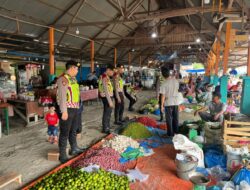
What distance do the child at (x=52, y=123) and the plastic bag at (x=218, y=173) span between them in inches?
123

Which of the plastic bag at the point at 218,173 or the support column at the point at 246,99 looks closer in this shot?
the plastic bag at the point at 218,173

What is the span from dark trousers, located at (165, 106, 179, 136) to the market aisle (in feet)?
2.23

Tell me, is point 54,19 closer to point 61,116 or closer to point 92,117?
point 92,117

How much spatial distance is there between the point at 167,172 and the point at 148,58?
72.2 feet

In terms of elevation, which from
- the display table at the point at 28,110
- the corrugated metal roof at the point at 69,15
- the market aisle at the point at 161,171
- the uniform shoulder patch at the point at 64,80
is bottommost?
the market aisle at the point at 161,171

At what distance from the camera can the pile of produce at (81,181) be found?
2.38 m

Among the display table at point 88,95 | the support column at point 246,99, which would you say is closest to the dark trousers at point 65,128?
the support column at point 246,99

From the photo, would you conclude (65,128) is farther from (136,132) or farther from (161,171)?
(136,132)

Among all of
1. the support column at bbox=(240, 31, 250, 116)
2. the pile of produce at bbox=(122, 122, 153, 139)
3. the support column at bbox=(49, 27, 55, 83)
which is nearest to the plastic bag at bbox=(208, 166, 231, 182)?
the pile of produce at bbox=(122, 122, 153, 139)

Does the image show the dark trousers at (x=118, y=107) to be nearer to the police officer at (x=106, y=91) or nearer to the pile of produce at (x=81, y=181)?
the police officer at (x=106, y=91)

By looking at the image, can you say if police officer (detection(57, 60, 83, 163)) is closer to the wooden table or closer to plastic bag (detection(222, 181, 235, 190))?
the wooden table

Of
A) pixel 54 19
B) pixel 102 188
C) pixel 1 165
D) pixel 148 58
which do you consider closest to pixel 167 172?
pixel 102 188

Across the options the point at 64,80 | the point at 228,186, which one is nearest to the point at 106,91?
the point at 64,80

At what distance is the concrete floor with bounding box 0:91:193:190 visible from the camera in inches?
132
